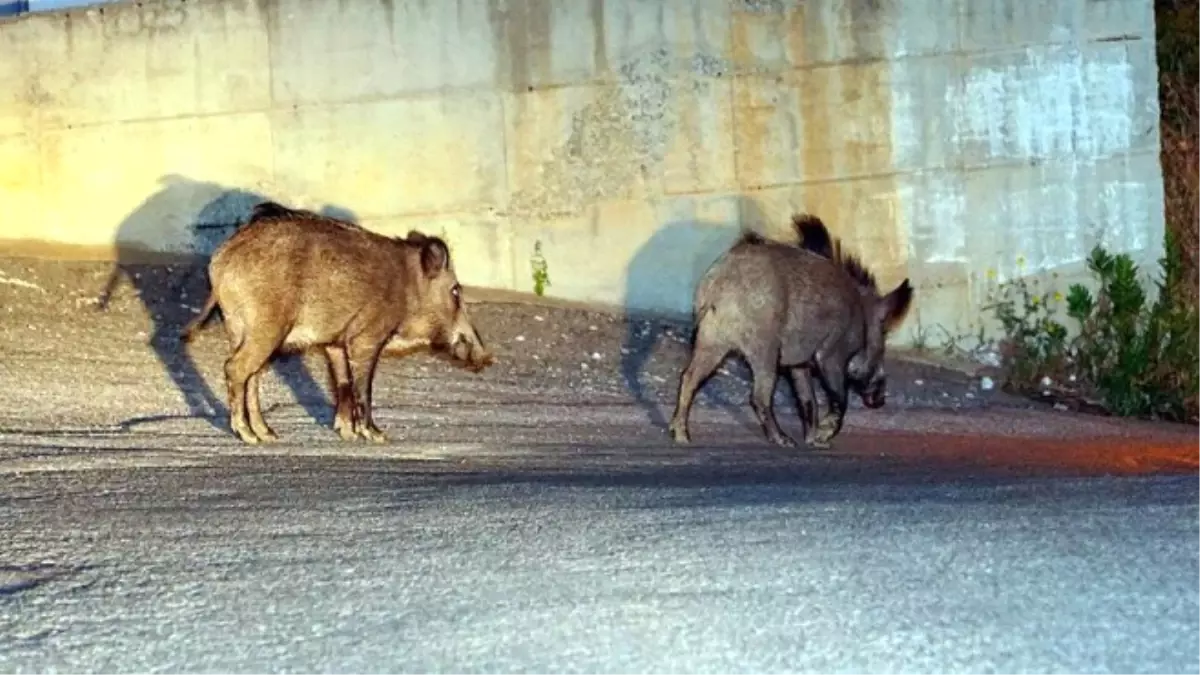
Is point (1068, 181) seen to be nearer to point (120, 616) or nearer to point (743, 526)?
point (743, 526)

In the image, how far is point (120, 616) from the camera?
5270 mm

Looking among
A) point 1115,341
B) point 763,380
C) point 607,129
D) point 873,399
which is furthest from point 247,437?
point 1115,341

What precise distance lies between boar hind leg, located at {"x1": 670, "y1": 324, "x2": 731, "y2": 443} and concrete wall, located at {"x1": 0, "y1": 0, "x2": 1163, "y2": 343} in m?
4.94

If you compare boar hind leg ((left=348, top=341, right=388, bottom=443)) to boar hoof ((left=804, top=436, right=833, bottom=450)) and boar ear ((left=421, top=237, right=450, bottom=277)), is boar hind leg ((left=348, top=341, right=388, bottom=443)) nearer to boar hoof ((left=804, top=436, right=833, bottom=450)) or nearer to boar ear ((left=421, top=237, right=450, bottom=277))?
boar ear ((left=421, top=237, right=450, bottom=277))

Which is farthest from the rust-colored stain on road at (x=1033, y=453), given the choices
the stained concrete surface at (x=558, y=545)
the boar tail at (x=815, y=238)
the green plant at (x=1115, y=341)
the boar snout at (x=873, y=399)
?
the green plant at (x=1115, y=341)

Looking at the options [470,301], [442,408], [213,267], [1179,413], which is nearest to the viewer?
[213,267]

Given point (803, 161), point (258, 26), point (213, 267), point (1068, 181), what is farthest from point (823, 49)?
point (213, 267)

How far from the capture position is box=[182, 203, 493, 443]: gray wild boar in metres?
9.74

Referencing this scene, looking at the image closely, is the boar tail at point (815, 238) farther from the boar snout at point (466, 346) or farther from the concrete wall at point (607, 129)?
the concrete wall at point (607, 129)

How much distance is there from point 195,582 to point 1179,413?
10580 millimetres

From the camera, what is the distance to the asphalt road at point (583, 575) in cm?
485

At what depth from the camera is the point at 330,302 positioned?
10.1 meters

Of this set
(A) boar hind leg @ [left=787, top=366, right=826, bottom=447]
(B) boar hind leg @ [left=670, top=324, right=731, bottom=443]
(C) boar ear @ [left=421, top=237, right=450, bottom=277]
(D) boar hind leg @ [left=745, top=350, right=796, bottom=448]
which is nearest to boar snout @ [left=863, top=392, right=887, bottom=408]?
(A) boar hind leg @ [left=787, top=366, right=826, bottom=447]

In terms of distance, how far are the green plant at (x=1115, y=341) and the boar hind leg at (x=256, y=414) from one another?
7.28 metres
